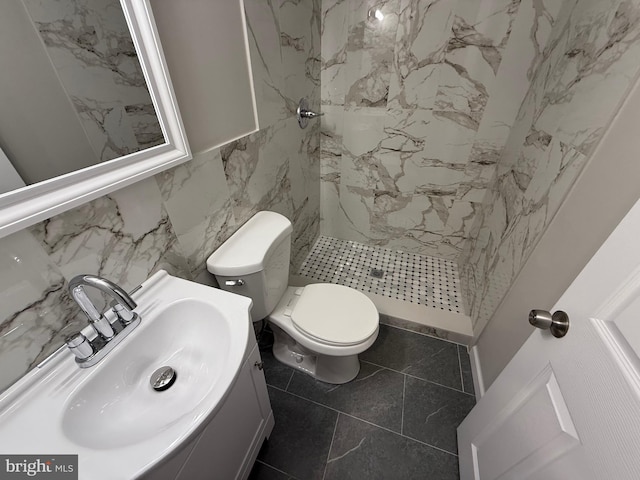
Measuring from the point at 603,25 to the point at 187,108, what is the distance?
55.1 inches

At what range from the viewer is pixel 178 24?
723 mm

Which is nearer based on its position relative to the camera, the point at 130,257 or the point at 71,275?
the point at 71,275

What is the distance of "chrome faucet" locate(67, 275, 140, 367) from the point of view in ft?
1.81

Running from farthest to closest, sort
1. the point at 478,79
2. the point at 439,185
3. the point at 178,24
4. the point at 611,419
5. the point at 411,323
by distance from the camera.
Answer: the point at 439,185 → the point at 411,323 → the point at 478,79 → the point at 178,24 → the point at 611,419

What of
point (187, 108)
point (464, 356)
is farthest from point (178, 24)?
point (464, 356)

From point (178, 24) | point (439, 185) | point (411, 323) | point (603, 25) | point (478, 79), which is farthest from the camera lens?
point (439, 185)

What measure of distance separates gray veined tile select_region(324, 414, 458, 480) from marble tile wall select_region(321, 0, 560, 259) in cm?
140

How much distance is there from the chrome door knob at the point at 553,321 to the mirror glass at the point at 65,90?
1.09 metres

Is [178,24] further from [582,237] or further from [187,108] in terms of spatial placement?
[582,237]

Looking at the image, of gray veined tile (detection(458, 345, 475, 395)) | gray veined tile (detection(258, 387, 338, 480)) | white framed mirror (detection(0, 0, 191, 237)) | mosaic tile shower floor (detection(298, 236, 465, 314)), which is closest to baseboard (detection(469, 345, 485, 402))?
gray veined tile (detection(458, 345, 475, 395))

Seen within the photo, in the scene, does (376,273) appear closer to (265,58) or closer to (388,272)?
(388,272)

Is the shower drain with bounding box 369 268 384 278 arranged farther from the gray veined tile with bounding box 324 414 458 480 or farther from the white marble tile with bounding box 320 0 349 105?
the white marble tile with bounding box 320 0 349 105

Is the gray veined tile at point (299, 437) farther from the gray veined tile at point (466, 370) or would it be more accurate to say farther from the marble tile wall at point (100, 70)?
the marble tile wall at point (100, 70)

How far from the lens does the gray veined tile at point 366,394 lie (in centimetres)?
125
